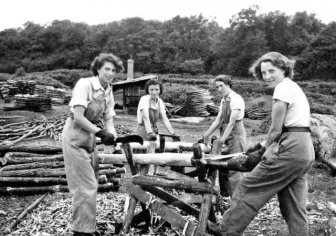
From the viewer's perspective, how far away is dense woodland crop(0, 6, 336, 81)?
49.5m

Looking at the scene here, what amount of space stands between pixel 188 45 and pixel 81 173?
61790mm

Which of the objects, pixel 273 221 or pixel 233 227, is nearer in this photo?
pixel 233 227

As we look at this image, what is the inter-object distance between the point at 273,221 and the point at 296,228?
1.70 m

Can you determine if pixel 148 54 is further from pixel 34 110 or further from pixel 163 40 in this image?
pixel 34 110

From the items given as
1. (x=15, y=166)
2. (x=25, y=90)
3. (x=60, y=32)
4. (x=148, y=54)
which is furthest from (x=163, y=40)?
(x=15, y=166)

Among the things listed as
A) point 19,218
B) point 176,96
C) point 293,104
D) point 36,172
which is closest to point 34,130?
point 36,172

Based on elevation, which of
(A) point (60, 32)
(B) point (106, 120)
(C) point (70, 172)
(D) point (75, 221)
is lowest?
(D) point (75, 221)

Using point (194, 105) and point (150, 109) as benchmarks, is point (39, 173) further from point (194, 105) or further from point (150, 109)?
point (194, 105)

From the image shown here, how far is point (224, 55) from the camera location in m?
59.3

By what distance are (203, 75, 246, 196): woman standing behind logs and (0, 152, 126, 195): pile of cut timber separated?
202cm

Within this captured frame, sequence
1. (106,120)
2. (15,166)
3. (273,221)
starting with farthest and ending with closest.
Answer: (15,166) < (273,221) < (106,120)

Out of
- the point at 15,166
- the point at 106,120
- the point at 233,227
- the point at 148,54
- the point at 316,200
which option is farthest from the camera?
the point at 148,54

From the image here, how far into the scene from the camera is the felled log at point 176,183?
3492mm

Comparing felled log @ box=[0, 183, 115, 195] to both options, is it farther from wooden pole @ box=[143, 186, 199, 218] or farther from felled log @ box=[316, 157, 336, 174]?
felled log @ box=[316, 157, 336, 174]
